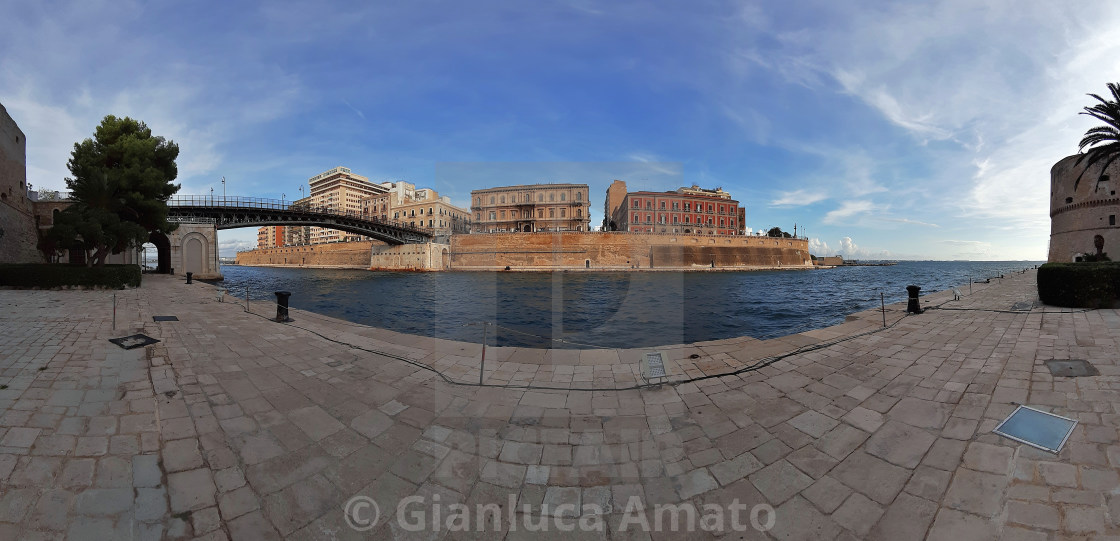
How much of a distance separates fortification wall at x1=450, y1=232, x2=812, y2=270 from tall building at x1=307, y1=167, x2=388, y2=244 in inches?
2469

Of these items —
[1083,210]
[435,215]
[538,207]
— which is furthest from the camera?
[435,215]

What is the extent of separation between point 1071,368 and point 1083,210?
42.8 meters

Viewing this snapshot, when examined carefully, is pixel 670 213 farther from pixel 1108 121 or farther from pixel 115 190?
pixel 115 190

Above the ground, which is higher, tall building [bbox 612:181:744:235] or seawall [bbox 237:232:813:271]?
tall building [bbox 612:181:744:235]

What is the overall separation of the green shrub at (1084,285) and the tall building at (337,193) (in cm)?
11447

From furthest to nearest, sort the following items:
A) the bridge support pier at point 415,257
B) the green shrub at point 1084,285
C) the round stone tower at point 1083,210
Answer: the bridge support pier at point 415,257 → the round stone tower at point 1083,210 → the green shrub at point 1084,285

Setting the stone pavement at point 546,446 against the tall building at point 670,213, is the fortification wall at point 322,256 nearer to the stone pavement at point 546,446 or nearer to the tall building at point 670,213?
the tall building at point 670,213

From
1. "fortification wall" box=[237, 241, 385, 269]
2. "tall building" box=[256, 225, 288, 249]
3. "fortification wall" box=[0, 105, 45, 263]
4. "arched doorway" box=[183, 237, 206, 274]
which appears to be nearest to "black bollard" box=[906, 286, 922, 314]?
"fortification wall" box=[0, 105, 45, 263]

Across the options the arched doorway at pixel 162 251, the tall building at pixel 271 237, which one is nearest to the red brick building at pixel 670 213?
the arched doorway at pixel 162 251

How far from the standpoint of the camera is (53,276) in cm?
1512

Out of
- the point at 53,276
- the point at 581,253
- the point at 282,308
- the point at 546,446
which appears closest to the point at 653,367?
the point at 546,446

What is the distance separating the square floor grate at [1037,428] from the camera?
10.6 feet

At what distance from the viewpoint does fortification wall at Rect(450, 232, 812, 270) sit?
53156 millimetres

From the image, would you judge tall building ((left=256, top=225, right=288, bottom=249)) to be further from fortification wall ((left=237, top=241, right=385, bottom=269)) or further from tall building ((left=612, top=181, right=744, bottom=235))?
tall building ((left=612, top=181, right=744, bottom=235))
